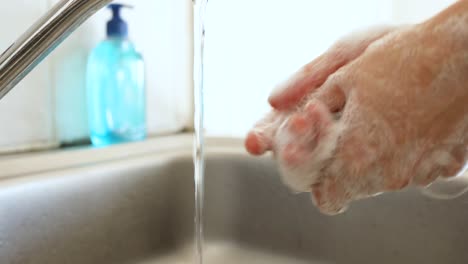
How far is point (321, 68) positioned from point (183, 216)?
0.47 metres

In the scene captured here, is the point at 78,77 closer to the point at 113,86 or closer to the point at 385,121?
the point at 113,86

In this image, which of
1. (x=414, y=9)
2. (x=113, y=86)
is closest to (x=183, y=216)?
(x=113, y=86)

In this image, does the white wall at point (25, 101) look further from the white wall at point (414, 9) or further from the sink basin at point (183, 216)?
the white wall at point (414, 9)

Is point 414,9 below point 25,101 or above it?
above

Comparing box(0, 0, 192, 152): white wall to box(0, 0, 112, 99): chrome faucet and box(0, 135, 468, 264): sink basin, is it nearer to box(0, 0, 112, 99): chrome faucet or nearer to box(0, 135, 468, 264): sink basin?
box(0, 135, 468, 264): sink basin

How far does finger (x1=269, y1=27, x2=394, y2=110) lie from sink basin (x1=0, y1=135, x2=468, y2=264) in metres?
0.34

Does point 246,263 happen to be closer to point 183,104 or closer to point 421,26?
point 183,104

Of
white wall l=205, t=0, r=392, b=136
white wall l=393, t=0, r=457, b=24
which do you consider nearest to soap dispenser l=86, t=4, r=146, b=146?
white wall l=205, t=0, r=392, b=136

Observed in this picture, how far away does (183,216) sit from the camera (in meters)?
0.77

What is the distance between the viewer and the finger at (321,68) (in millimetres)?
354

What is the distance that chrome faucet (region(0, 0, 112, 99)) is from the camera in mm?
380

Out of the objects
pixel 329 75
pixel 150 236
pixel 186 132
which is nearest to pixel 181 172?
pixel 150 236

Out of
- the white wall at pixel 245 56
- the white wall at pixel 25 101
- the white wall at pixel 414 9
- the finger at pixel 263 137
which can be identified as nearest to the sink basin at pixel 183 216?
the white wall at pixel 25 101

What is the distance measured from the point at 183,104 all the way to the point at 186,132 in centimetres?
6
